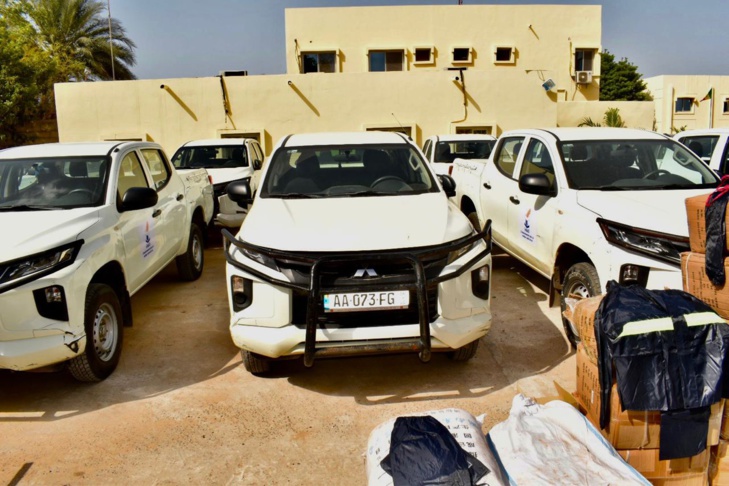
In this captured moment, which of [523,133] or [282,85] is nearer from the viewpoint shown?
[523,133]

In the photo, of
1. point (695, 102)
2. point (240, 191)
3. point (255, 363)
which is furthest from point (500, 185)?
point (695, 102)

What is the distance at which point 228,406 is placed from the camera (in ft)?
12.1

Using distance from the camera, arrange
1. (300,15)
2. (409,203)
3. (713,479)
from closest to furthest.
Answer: (713,479) < (409,203) < (300,15)

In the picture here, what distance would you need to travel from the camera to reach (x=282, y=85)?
1767 cm

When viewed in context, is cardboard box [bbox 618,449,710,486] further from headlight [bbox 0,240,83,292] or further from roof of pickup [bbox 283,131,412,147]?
roof of pickup [bbox 283,131,412,147]

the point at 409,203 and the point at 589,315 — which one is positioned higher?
the point at 409,203

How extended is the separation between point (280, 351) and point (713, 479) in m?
2.38

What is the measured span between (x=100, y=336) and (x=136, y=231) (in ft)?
3.57

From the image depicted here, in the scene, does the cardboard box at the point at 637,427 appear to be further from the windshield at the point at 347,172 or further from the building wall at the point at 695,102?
the building wall at the point at 695,102

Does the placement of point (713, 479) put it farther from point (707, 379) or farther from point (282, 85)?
point (282, 85)

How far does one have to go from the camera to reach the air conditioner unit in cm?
2577

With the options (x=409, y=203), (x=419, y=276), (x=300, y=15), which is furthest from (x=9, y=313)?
(x=300, y=15)

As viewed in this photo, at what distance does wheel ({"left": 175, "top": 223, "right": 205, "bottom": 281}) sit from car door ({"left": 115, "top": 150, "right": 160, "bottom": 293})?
1103 millimetres

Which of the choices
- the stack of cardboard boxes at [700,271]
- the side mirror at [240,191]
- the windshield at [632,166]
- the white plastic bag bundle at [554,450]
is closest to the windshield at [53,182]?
the side mirror at [240,191]
